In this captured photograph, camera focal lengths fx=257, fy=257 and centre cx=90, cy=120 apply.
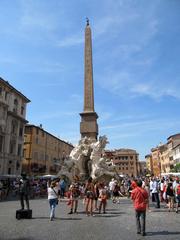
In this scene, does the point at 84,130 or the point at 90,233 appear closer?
the point at 90,233

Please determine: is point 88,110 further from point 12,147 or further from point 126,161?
point 126,161

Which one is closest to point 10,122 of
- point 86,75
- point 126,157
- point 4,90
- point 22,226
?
point 4,90

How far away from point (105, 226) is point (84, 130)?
1426cm

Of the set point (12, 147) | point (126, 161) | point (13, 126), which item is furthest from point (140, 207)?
point (126, 161)

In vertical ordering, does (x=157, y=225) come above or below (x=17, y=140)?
below

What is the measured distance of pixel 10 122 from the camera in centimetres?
3597

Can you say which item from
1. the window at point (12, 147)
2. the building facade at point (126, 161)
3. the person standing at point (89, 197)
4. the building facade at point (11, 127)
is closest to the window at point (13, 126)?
the building facade at point (11, 127)

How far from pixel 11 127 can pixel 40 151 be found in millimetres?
12440

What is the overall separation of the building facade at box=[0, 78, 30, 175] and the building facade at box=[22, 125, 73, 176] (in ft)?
19.4

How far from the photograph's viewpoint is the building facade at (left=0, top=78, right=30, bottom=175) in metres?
33.8

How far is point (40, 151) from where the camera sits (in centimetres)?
4781

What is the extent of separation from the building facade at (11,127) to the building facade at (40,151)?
19.4 ft

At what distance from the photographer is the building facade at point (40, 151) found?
145 feet

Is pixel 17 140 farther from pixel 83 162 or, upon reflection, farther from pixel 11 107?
pixel 83 162
